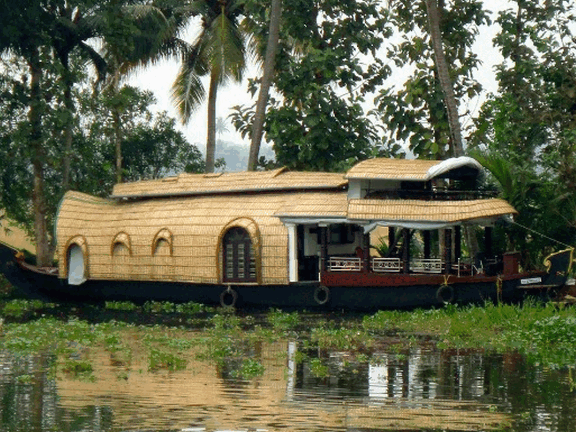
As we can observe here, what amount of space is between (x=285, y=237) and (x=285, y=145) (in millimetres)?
6855

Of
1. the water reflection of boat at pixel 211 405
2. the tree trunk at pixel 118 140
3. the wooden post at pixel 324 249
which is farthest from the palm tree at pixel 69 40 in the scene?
the water reflection of boat at pixel 211 405

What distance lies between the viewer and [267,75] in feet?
94.5

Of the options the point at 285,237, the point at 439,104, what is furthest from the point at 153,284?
the point at 439,104

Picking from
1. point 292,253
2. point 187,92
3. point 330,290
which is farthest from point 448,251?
point 187,92

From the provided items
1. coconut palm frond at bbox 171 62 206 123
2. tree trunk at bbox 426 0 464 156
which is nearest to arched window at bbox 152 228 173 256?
tree trunk at bbox 426 0 464 156

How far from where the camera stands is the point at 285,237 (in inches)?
948

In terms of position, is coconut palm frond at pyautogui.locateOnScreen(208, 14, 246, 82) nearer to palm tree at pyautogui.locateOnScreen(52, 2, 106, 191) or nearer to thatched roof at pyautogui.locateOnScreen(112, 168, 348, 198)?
palm tree at pyautogui.locateOnScreen(52, 2, 106, 191)

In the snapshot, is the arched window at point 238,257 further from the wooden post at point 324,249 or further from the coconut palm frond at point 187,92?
the coconut palm frond at point 187,92

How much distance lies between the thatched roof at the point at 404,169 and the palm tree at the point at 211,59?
952 centimetres

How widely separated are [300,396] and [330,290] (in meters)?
11.1

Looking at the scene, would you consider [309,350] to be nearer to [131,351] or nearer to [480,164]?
[131,351]

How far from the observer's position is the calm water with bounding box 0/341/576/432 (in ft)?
36.2

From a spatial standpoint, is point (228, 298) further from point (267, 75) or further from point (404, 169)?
point (267, 75)

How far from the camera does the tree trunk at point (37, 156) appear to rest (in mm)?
29094
